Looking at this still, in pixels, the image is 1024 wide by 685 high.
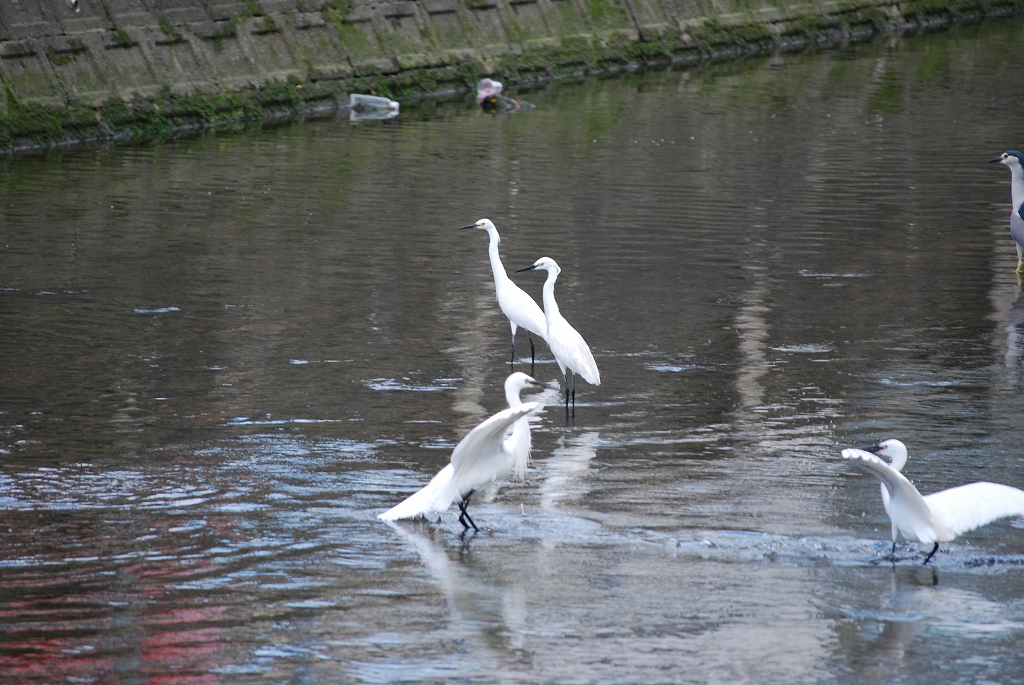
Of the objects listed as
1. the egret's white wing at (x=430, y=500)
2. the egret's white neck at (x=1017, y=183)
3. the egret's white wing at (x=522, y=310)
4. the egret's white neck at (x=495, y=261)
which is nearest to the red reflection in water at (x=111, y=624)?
the egret's white wing at (x=430, y=500)

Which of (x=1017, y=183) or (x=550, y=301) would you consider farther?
(x=1017, y=183)

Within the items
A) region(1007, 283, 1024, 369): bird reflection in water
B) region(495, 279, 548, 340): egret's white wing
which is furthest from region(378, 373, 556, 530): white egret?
region(1007, 283, 1024, 369): bird reflection in water

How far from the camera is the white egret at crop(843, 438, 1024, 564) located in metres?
7.25

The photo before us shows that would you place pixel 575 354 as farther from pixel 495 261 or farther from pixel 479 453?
pixel 479 453

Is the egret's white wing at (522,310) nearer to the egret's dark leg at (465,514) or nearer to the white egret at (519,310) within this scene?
the white egret at (519,310)

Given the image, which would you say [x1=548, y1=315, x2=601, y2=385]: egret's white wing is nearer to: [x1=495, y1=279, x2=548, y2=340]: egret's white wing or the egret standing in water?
[x1=495, y1=279, x2=548, y2=340]: egret's white wing

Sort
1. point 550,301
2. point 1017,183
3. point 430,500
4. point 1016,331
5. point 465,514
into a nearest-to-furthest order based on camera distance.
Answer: point 430,500, point 465,514, point 550,301, point 1016,331, point 1017,183

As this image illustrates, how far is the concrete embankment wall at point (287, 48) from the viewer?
945 inches

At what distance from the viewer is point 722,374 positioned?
11.3 metres

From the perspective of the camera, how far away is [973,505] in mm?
7402

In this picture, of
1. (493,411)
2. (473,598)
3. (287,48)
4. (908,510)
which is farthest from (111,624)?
(287,48)

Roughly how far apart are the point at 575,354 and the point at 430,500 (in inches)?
110

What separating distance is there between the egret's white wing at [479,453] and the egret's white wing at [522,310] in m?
3.41

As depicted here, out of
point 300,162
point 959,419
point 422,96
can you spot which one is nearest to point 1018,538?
point 959,419
